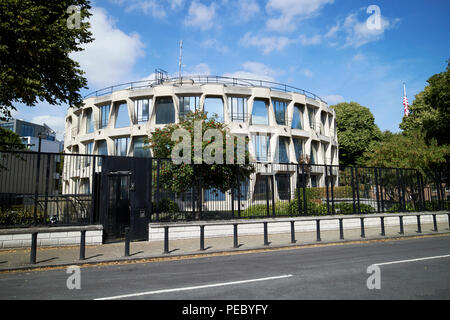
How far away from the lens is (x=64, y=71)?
473 inches

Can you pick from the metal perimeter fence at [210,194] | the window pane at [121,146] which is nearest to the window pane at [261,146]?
the window pane at [121,146]

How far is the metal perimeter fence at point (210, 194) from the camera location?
1008cm

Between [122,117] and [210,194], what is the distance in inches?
983

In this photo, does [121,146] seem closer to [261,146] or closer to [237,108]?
[237,108]

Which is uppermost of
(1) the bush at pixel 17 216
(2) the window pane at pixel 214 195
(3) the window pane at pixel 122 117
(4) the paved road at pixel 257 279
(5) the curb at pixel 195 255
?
(3) the window pane at pixel 122 117

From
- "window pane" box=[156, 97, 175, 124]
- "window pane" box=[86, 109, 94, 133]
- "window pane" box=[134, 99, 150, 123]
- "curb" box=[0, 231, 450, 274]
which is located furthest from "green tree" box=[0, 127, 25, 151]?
"window pane" box=[86, 109, 94, 133]

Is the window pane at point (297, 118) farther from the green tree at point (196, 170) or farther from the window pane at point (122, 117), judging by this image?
the green tree at point (196, 170)

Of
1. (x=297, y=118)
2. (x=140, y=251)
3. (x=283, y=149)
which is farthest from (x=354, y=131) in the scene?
(x=140, y=251)

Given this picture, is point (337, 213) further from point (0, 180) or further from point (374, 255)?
point (0, 180)

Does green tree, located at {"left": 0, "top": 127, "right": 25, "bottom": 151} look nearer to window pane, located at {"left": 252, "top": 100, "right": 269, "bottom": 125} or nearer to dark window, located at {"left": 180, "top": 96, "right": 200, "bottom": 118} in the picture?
dark window, located at {"left": 180, "top": 96, "right": 200, "bottom": 118}

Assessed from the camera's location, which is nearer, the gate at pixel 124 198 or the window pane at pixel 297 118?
the gate at pixel 124 198
